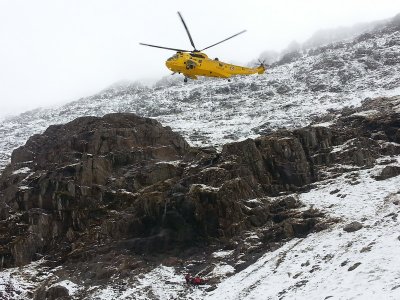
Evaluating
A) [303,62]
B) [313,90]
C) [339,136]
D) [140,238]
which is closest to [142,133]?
[140,238]

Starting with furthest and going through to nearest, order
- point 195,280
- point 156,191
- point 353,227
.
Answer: point 156,191
point 195,280
point 353,227

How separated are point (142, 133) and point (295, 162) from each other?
16591 mm

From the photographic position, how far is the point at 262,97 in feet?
313

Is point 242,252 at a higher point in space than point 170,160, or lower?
lower

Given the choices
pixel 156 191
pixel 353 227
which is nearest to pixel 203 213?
pixel 156 191

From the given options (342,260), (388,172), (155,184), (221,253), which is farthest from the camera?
(155,184)

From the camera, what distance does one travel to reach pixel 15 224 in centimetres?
4231

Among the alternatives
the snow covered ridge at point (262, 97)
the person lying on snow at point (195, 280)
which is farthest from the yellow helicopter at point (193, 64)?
the snow covered ridge at point (262, 97)

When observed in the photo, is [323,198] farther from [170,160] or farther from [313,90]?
[313,90]

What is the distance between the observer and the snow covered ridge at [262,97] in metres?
77.0

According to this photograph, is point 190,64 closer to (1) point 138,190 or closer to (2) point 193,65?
(2) point 193,65

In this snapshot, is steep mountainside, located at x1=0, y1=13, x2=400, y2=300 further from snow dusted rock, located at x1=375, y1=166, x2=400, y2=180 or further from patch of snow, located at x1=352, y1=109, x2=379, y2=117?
patch of snow, located at x1=352, y1=109, x2=379, y2=117

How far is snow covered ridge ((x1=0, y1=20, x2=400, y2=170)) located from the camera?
77000mm

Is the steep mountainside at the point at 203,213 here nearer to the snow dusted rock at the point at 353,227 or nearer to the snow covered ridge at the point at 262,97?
the snow dusted rock at the point at 353,227
